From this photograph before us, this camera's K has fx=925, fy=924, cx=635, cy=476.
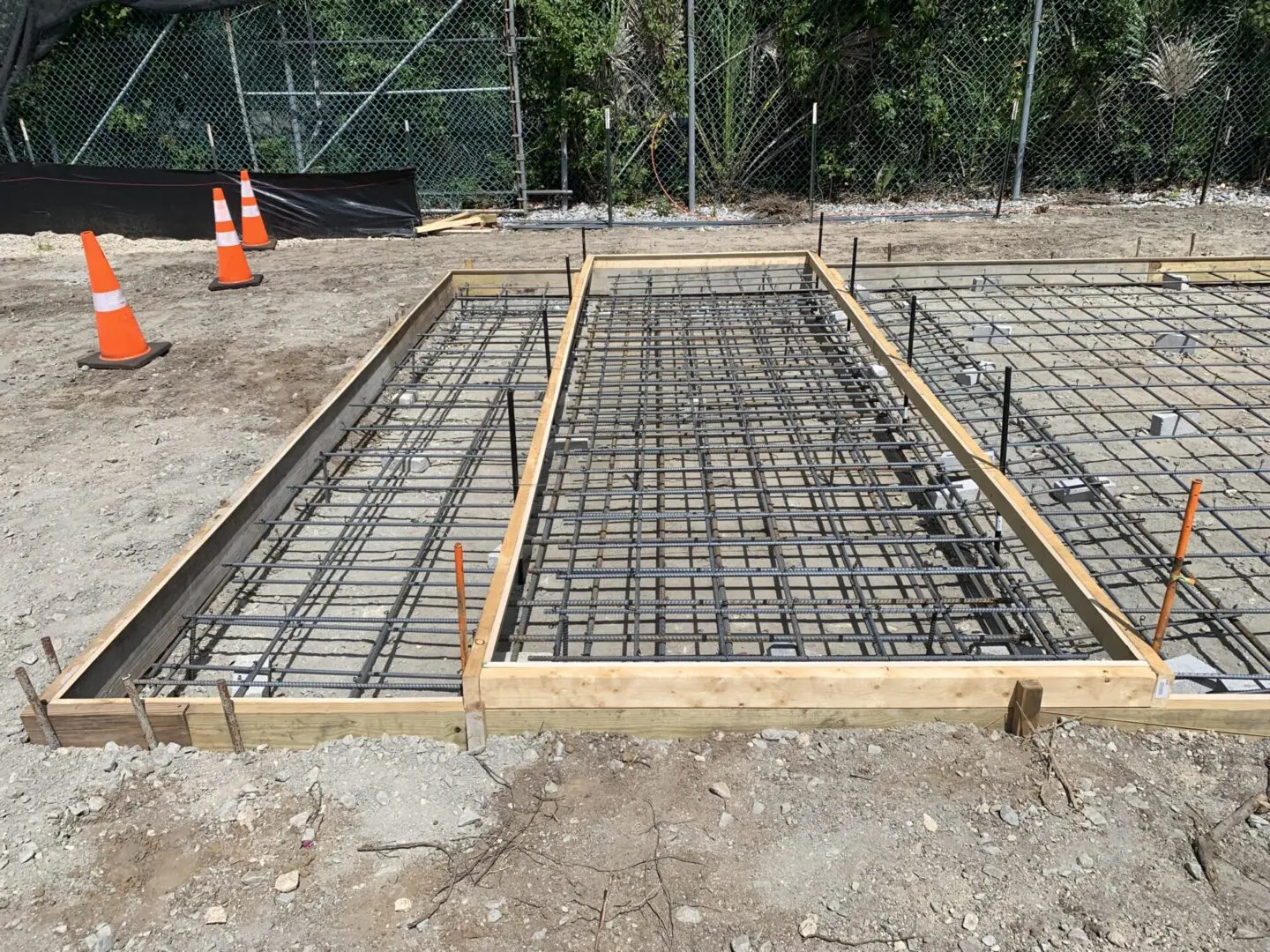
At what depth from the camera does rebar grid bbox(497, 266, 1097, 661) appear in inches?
136

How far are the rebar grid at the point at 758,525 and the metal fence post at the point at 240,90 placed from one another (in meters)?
8.13

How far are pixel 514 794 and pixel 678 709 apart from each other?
55 cm

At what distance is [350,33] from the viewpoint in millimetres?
12688

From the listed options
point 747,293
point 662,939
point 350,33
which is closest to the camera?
point 662,939

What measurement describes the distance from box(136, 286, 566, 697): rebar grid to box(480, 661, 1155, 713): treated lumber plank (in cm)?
42

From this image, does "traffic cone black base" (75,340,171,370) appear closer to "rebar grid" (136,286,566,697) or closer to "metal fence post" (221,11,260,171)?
"rebar grid" (136,286,566,697)

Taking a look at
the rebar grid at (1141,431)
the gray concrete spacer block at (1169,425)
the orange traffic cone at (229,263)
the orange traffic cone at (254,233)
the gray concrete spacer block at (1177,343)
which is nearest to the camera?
the rebar grid at (1141,431)

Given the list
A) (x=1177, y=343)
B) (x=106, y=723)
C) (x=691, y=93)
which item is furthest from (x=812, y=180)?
(x=106, y=723)

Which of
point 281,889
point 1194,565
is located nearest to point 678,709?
point 281,889

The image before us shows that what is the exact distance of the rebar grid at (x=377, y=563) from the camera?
3.43m

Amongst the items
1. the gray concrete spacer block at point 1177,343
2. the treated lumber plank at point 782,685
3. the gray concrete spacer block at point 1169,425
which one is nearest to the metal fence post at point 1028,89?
the gray concrete spacer block at point 1177,343

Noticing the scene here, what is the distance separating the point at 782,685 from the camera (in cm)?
280

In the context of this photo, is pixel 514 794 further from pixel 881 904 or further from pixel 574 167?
pixel 574 167

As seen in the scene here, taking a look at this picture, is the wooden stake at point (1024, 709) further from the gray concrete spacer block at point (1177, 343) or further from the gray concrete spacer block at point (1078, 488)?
the gray concrete spacer block at point (1177, 343)
